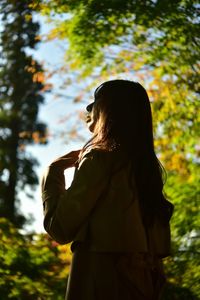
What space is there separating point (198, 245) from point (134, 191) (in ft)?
10.9

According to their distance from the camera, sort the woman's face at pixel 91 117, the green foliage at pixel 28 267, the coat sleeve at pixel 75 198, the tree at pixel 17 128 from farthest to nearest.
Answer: the tree at pixel 17 128 → the green foliage at pixel 28 267 → the woman's face at pixel 91 117 → the coat sleeve at pixel 75 198

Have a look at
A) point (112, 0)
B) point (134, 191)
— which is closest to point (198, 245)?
point (112, 0)

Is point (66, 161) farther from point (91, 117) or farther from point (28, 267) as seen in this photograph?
point (28, 267)

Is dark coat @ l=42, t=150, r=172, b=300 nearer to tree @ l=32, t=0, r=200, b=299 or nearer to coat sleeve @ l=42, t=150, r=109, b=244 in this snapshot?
coat sleeve @ l=42, t=150, r=109, b=244

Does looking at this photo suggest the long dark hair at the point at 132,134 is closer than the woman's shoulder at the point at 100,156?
No

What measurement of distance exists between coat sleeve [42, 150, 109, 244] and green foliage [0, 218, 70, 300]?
2429 mm

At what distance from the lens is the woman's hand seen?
1842mm

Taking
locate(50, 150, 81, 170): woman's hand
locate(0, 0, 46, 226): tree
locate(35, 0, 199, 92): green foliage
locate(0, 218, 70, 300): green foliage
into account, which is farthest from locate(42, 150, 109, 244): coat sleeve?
locate(0, 0, 46, 226): tree

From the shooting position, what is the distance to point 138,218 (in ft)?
5.81

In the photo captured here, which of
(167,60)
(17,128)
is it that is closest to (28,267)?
(167,60)

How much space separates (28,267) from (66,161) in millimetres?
3215

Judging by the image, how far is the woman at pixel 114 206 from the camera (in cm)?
168

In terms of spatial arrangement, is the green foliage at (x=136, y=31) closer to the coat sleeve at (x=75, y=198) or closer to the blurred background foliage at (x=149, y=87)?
the blurred background foliage at (x=149, y=87)

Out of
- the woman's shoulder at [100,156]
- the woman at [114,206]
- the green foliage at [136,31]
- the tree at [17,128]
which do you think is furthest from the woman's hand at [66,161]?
the tree at [17,128]
